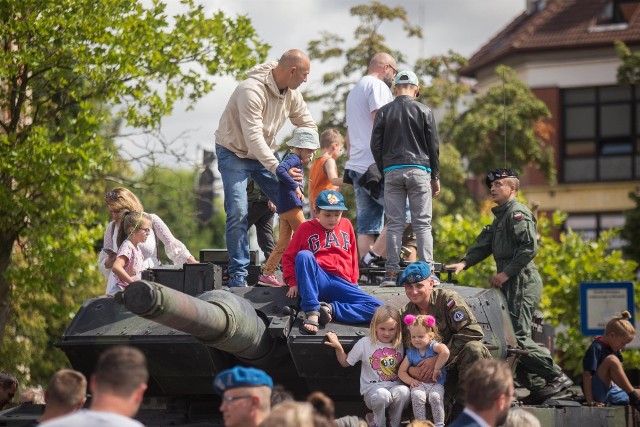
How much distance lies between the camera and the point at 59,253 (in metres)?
21.0

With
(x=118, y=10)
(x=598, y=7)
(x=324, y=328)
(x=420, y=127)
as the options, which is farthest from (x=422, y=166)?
(x=598, y=7)

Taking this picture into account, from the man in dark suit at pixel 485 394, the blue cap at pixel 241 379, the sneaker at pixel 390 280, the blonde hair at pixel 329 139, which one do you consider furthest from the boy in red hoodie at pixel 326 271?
the man in dark suit at pixel 485 394

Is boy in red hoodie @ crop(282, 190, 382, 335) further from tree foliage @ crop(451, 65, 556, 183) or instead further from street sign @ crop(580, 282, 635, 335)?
tree foliage @ crop(451, 65, 556, 183)

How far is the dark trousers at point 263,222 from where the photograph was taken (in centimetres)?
1345

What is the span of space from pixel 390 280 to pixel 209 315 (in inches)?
124

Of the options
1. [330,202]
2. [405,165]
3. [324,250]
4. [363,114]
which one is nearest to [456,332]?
[324,250]

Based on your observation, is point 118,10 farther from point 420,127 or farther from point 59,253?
point 420,127

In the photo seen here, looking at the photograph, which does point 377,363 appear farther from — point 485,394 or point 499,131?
point 499,131

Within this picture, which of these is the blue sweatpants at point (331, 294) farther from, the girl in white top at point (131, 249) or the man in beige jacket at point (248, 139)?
the girl in white top at point (131, 249)

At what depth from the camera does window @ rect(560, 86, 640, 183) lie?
46.5m

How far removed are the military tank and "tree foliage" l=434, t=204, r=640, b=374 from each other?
1870 cm

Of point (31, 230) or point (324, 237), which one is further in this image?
point (31, 230)

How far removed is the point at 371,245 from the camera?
13.9 meters

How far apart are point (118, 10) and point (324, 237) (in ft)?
33.2
